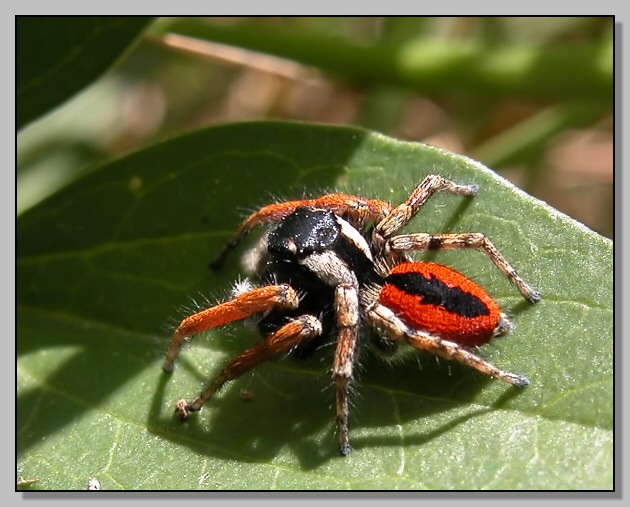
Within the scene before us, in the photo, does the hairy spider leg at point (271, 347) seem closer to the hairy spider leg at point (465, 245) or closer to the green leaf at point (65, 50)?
the hairy spider leg at point (465, 245)

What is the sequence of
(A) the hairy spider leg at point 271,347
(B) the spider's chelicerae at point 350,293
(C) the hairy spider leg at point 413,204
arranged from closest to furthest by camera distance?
(B) the spider's chelicerae at point 350,293, (A) the hairy spider leg at point 271,347, (C) the hairy spider leg at point 413,204

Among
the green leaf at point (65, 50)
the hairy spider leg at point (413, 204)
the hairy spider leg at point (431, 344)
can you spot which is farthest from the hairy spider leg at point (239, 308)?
the green leaf at point (65, 50)

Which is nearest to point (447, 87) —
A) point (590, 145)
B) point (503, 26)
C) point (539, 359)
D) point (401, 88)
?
point (401, 88)

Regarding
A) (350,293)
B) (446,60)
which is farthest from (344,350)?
(446,60)

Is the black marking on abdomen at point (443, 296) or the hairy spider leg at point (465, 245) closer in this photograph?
the black marking on abdomen at point (443, 296)

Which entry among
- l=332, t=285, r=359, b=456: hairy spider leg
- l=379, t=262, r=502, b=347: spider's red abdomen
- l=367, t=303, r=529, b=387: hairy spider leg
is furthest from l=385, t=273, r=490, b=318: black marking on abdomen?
l=332, t=285, r=359, b=456: hairy spider leg

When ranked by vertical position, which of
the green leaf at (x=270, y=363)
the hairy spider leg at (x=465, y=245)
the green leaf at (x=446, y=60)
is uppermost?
the green leaf at (x=446, y=60)

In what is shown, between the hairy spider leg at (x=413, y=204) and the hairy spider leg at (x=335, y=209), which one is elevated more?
the hairy spider leg at (x=413, y=204)

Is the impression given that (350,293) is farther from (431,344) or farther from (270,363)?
(270,363)
